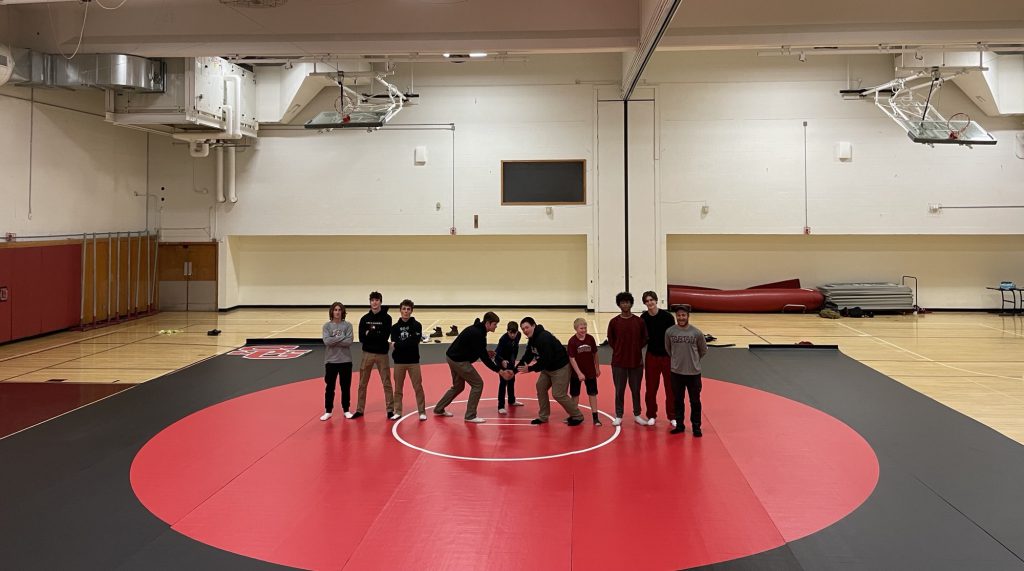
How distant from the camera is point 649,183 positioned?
66.8ft

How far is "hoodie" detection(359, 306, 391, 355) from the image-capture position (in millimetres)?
8523

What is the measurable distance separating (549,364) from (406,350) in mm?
1814

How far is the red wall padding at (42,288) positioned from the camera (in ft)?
49.4

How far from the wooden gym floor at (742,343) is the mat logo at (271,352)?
65 cm

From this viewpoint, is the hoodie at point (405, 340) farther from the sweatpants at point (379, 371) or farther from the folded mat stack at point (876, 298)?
the folded mat stack at point (876, 298)

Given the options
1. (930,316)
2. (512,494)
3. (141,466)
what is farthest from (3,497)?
(930,316)

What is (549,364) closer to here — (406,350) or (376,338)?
(406,350)

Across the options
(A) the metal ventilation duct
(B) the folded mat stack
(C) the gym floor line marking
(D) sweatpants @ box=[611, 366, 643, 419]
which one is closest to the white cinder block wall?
(B) the folded mat stack

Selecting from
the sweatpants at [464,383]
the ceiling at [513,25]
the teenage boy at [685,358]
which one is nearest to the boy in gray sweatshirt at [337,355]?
the sweatpants at [464,383]

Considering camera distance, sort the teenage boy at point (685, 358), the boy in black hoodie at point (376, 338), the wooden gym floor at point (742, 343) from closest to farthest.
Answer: the teenage boy at point (685, 358) < the boy in black hoodie at point (376, 338) < the wooden gym floor at point (742, 343)

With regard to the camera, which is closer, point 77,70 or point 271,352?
point 271,352

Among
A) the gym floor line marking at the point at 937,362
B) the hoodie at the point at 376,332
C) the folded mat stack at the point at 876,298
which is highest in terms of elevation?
the folded mat stack at the point at 876,298

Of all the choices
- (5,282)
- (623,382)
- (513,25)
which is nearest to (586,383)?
(623,382)

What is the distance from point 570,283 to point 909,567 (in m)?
16.9
